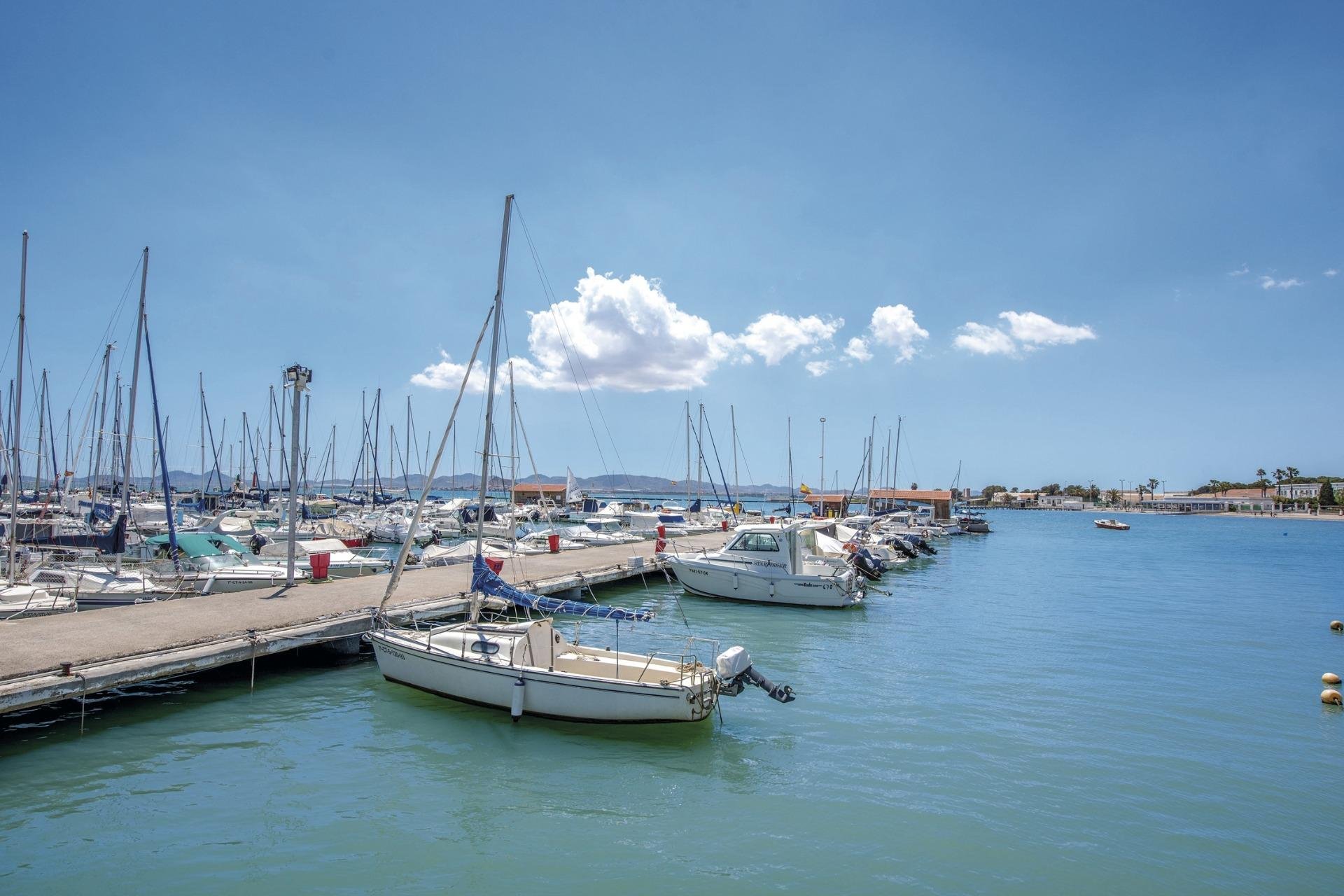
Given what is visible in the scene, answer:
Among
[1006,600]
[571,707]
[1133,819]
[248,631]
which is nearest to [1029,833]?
[1133,819]

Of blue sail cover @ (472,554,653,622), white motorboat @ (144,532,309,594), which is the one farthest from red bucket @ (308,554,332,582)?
blue sail cover @ (472,554,653,622)

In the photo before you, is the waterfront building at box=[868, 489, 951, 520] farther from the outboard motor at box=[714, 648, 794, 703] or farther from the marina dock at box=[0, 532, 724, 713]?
the outboard motor at box=[714, 648, 794, 703]

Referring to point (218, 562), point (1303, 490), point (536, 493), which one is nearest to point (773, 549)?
point (218, 562)

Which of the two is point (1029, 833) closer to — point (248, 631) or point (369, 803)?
point (369, 803)

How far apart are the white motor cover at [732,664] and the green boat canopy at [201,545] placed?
20399 millimetres

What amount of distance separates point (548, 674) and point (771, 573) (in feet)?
50.3

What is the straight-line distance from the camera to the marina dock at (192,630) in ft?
38.4

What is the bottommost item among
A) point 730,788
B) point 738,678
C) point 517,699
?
point 730,788

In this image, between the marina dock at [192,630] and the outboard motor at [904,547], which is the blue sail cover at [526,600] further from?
the outboard motor at [904,547]

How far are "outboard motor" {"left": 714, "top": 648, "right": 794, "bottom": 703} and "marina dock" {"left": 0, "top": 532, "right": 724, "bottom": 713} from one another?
7629mm

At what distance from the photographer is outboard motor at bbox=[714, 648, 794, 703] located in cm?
1293

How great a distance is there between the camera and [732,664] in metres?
13.0

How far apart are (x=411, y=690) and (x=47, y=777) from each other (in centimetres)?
582

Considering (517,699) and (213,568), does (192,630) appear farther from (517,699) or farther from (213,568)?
(213,568)
